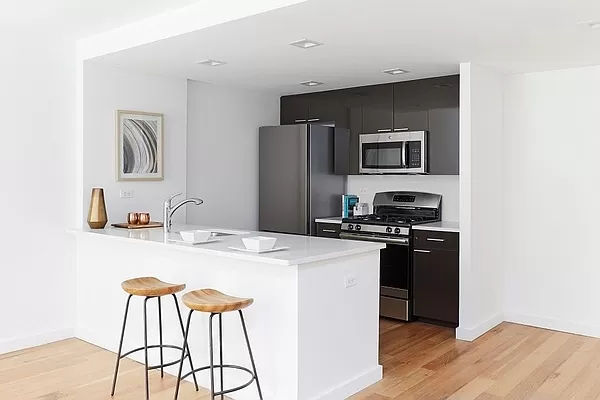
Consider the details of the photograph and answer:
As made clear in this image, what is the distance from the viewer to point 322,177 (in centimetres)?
602

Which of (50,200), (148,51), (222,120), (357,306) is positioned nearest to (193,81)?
(222,120)

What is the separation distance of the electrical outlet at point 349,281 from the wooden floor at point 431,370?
0.68 meters

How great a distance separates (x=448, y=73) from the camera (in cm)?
509

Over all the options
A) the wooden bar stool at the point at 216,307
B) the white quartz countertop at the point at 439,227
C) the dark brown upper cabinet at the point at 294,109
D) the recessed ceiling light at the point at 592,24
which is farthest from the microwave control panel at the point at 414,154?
the wooden bar stool at the point at 216,307

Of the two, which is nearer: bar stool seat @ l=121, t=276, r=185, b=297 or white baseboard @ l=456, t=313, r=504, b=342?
bar stool seat @ l=121, t=276, r=185, b=297

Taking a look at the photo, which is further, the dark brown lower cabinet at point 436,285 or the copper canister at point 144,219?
the dark brown lower cabinet at point 436,285

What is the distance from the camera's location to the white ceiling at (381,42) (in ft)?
10.5

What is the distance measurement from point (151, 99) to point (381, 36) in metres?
2.26

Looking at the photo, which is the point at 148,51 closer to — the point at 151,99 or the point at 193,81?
the point at 151,99

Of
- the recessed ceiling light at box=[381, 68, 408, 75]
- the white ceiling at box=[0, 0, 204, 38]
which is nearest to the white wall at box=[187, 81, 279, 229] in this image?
the white ceiling at box=[0, 0, 204, 38]

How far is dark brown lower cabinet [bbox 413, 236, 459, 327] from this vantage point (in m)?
4.87

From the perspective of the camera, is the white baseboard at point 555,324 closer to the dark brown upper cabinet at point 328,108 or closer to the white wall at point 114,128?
the dark brown upper cabinet at point 328,108

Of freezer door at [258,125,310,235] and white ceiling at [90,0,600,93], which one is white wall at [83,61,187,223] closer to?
white ceiling at [90,0,600,93]

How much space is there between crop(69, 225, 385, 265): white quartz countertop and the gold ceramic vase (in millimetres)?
86
